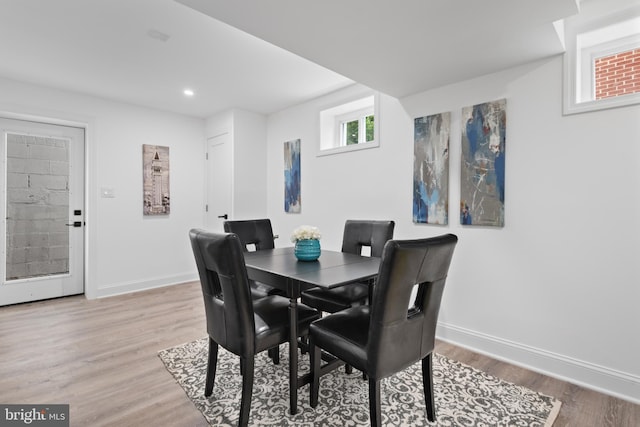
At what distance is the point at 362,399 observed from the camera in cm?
189

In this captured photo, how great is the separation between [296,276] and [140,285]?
356 centimetres

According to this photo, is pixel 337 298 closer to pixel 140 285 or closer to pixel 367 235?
pixel 367 235

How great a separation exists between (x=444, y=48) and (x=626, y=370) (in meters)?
2.27

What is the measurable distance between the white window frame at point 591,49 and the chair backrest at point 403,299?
1463 mm

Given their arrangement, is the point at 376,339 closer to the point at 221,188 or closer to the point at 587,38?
the point at 587,38

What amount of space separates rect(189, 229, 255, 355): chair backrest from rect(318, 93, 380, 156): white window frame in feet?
7.08

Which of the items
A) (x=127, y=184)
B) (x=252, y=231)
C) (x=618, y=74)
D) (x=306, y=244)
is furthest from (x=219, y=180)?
(x=618, y=74)

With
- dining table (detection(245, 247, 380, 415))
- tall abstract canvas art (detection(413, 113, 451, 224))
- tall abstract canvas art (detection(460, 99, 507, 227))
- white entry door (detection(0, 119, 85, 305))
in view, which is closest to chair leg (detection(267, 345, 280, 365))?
dining table (detection(245, 247, 380, 415))

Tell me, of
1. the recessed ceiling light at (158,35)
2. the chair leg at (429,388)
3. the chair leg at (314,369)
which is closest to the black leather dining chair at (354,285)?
the chair leg at (314,369)

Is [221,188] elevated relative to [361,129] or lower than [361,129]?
lower

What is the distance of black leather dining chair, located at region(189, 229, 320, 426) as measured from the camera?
5.07ft

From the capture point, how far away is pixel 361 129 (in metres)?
3.69

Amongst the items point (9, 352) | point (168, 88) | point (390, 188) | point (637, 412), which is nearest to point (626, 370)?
point (637, 412)

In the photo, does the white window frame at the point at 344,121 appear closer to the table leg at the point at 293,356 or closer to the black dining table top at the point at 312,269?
the black dining table top at the point at 312,269
